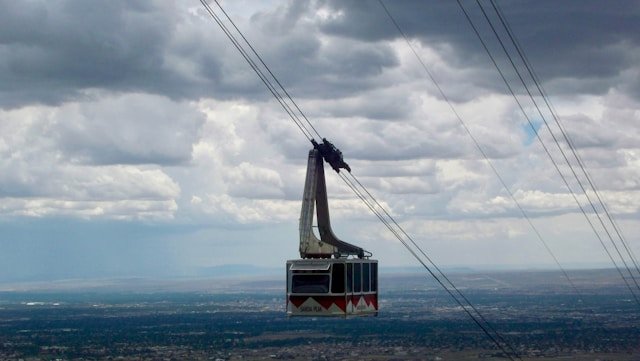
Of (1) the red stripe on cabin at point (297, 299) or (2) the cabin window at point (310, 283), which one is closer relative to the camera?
(2) the cabin window at point (310, 283)

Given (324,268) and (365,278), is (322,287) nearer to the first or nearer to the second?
(324,268)

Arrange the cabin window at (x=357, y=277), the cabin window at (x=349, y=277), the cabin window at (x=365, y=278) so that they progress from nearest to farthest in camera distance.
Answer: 1. the cabin window at (x=349, y=277)
2. the cabin window at (x=357, y=277)
3. the cabin window at (x=365, y=278)

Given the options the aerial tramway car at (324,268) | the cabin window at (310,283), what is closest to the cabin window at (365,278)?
the aerial tramway car at (324,268)

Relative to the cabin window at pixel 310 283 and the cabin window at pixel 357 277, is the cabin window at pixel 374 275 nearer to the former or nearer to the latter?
the cabin window at pixel 357 277

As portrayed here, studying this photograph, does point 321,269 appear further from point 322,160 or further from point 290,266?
point 322,160

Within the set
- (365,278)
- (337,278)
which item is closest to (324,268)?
(337,278)

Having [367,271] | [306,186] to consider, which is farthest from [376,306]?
[306,186]

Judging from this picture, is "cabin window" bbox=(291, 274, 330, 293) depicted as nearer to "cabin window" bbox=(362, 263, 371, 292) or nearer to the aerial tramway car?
the aerial tramway car
